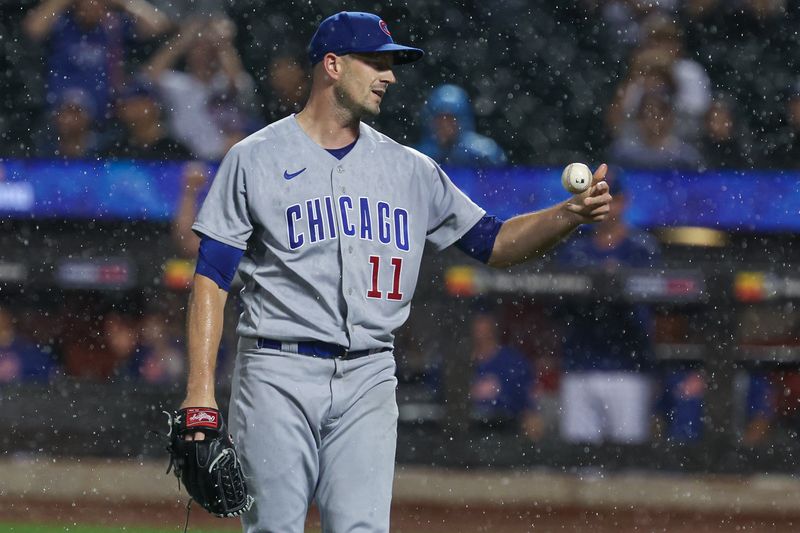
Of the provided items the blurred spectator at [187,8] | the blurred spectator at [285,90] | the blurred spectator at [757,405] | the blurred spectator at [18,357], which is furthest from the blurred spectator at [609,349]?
the blurred spectator at [18,357]

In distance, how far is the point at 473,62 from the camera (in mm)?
9539

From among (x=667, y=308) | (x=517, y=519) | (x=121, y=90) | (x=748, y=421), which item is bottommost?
(x=517, y=519)

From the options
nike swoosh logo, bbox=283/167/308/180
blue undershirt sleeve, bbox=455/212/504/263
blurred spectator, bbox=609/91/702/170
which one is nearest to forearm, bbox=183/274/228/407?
nike swoosh logo, bbox=283/167/308/180

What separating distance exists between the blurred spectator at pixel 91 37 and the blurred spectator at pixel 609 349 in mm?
3285

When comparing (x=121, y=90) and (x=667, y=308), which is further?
(x=121, y=90)

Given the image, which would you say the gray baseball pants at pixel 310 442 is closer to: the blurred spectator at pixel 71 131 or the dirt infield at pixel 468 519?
the dirt infield at pixel 468 519

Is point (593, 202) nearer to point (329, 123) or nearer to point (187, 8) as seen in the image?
point (329, 123)

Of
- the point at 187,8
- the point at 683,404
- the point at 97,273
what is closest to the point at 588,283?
the point at 683,404

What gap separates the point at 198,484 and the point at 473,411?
15.9 ft

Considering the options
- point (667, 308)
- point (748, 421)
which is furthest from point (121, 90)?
point (748, 421)

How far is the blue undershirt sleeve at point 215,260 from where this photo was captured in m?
3.26

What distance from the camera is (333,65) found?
11.3 ft

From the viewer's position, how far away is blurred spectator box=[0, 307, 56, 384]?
8.62 meters

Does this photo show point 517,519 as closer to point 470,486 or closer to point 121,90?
point 470,486
